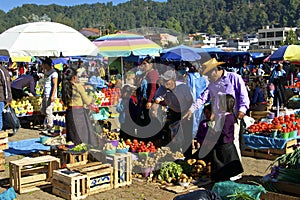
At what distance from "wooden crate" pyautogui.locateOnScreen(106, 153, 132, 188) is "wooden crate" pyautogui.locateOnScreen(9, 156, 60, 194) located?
0.82m

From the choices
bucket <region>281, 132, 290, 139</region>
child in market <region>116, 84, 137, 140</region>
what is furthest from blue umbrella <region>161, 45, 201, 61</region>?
bucket <region>281, 132, 290, 139</region>

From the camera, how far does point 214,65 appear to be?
18.8ft

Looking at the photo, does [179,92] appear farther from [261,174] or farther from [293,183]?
[293,183]

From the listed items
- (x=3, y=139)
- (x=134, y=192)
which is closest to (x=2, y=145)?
(x=3, y=139)

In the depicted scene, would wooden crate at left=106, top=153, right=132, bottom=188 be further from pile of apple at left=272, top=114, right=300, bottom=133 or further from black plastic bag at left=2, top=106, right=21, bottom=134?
black plastic bag at left=2, top=106, right=21, bottom=134

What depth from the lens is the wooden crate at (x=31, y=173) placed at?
5.72m

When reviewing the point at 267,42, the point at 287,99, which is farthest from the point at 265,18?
the point at 287,99

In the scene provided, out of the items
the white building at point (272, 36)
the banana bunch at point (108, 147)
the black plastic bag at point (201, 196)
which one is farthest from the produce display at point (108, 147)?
the white building at point (272, 36)

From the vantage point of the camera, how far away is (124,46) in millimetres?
10594

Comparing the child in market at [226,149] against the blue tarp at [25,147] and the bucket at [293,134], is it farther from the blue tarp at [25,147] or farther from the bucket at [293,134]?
the blue tarp at [25,147]

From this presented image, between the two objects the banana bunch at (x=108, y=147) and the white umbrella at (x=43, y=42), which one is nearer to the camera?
the banana bunch at (x=108, y=147)

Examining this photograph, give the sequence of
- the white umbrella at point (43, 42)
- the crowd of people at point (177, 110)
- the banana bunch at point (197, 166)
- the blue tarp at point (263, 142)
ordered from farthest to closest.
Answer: the white umbrella at point (43, 42), the blue tarp at point (263, 142), the banana bunch at point (197, 166), the crowd of people at point (177, 110)

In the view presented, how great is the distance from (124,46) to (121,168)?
5168 millimetres

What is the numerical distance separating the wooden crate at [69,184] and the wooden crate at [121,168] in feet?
1.85
